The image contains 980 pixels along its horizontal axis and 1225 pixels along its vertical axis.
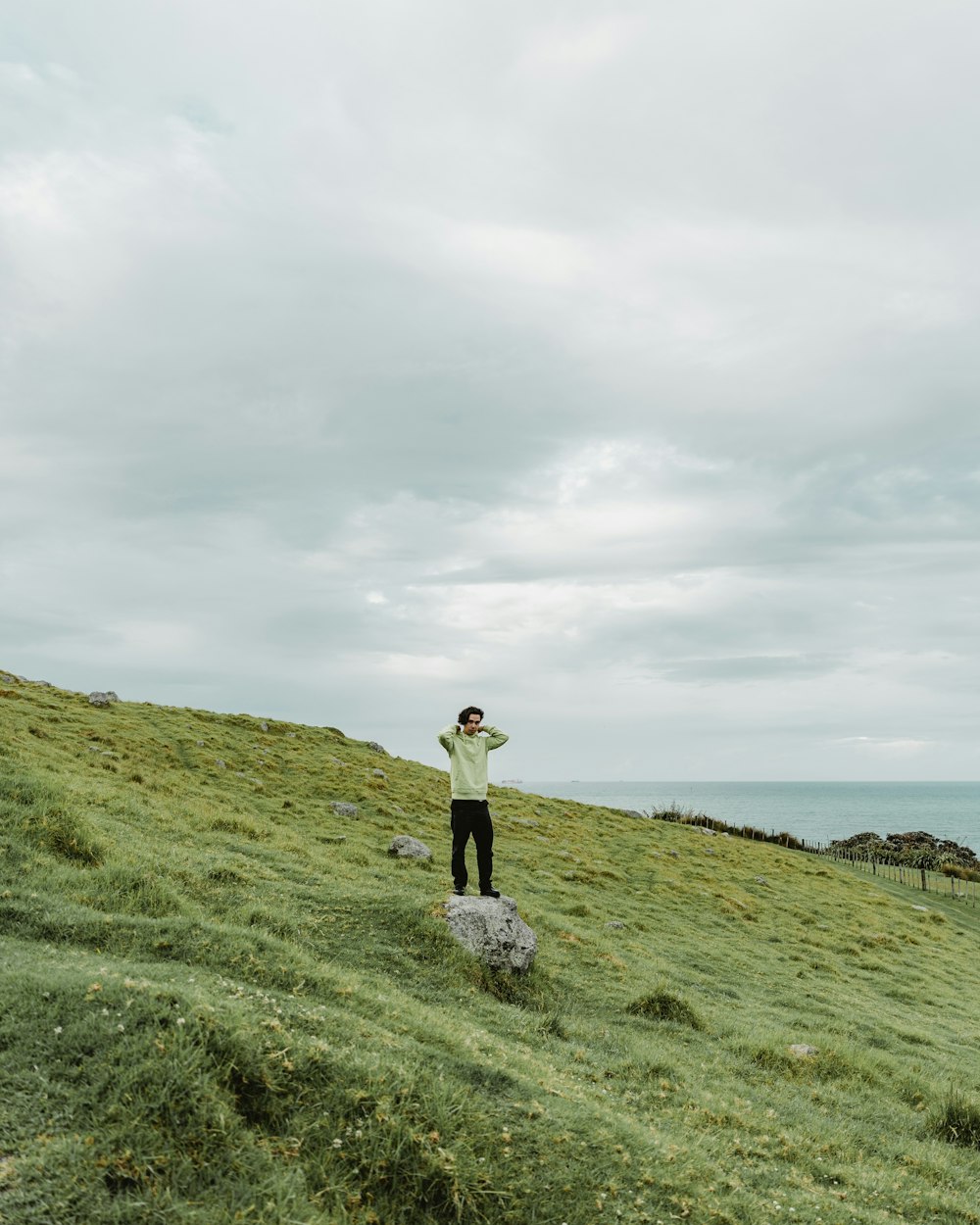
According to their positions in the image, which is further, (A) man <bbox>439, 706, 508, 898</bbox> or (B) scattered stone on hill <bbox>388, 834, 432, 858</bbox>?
(B) scattered stone on hill <bbox>388, 834, 432, 858</bbox>

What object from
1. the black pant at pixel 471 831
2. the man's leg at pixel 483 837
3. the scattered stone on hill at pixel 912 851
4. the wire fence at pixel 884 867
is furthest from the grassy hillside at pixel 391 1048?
the scattered stone on hill at pixel 912 851

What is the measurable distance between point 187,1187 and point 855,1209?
816cm

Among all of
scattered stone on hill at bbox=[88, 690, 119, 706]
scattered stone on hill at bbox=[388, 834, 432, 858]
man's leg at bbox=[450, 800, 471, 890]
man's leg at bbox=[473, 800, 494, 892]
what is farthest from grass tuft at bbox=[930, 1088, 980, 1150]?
scattered stone on hill at bbox=[88, 690, 119, 706]

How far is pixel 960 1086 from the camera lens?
1602 cm

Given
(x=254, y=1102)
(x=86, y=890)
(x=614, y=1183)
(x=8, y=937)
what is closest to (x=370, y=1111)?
(x=254, y=1102)

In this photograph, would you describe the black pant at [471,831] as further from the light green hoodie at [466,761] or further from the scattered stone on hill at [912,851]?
the scattered stone on hill at [912,851]

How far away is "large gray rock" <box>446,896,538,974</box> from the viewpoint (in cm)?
1555

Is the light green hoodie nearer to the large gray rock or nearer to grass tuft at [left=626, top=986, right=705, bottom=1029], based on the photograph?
the large gray rock

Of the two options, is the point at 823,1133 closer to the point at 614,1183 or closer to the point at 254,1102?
the point at 614,1183

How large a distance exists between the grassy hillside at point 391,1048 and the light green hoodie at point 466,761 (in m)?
2.67

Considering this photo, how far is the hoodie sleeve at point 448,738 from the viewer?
16281 millimetres

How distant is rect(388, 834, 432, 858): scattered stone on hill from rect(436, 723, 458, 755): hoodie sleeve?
11.1 m

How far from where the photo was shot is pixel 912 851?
73.2m

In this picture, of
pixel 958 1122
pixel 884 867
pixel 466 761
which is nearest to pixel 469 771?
pixel 466 761
